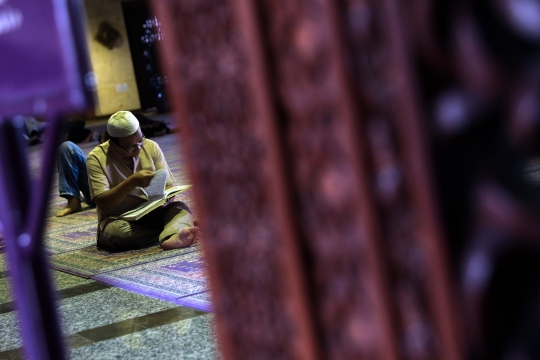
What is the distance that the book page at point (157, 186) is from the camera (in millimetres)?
4280

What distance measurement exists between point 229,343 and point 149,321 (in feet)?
6.36

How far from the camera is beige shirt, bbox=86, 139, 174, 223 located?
4316mm

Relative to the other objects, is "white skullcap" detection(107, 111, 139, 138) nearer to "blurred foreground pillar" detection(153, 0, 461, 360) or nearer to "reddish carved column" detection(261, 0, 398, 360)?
"blurred foreground pillar" detection(153, 0, 461, 360)

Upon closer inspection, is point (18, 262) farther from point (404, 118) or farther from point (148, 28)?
point (148, 28)

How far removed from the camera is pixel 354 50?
2.56 feet

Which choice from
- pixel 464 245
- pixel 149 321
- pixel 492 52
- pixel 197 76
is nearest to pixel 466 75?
pixel 492 52

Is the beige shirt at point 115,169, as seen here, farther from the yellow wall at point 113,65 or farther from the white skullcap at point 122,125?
the yellow wall at point 113,65

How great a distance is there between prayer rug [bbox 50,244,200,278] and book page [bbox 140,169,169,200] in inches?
11.2

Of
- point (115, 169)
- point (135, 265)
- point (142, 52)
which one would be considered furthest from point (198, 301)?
point (142, 52)

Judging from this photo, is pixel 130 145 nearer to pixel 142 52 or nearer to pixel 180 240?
pixel 180 240

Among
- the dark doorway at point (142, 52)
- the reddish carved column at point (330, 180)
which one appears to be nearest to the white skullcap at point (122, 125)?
the reddish carved column at point (330, 180)

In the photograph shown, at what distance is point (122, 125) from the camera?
4203mm

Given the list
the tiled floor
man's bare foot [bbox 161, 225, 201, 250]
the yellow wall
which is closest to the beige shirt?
man's bare foot [bbox 161, 225, 201, 250]

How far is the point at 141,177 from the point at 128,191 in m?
0.14
